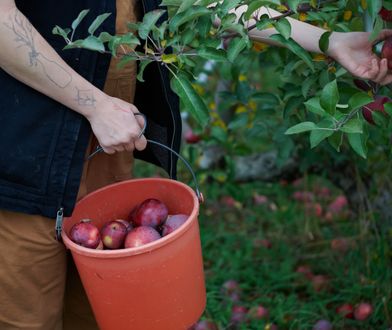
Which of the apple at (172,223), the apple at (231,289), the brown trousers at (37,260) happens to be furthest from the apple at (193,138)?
the apple at (172,223)

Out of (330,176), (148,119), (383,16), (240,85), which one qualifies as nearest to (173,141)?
(148,119)

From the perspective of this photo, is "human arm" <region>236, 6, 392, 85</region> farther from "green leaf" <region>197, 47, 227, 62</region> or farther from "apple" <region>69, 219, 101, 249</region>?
"apple" <region>69, 219, 101, 249</region>

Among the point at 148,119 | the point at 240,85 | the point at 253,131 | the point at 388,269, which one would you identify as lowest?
the point at 388,269

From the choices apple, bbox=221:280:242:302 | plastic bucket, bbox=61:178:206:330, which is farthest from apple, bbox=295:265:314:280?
plastic bucket, bbox=61:178:206:330

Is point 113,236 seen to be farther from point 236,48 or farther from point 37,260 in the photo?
point 236,48

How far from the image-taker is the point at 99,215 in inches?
65.3

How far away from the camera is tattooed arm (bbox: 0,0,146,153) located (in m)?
1.32

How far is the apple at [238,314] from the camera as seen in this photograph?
225cm

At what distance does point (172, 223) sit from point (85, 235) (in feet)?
0.66

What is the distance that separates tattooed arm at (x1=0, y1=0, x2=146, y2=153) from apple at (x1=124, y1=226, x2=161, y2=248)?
20 cm

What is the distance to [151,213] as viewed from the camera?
1.58 m

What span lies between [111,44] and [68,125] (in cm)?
21

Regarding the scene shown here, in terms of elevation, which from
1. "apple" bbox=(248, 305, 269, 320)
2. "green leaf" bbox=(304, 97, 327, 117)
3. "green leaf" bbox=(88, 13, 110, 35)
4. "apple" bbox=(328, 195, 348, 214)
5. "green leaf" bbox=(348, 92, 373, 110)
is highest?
"green leaf" bbox=(88, 13, 110, 35)

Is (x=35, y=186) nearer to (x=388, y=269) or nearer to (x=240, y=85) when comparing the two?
(x=240, y=85)
